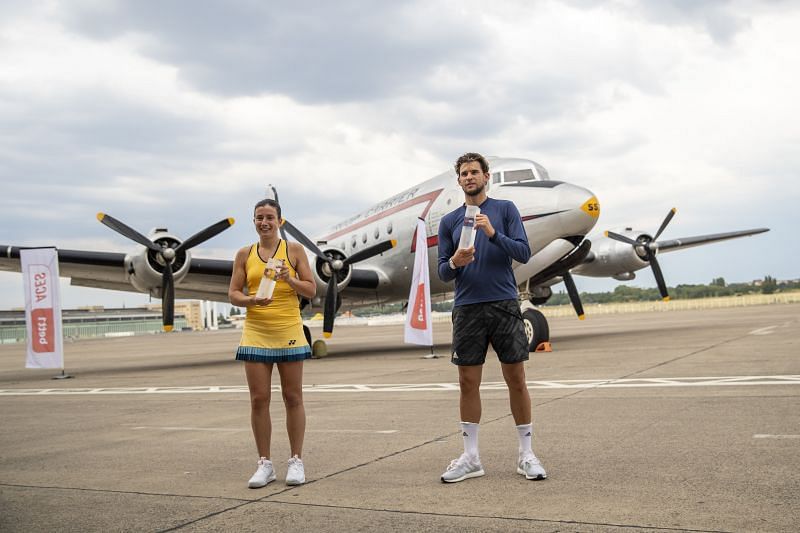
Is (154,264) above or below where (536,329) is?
above

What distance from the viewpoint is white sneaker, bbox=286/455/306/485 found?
16.2ft

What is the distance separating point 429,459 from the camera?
558 centimetres

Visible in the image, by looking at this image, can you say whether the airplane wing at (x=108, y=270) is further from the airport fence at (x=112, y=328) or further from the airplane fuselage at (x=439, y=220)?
the airport fence at (x=112, y=328)

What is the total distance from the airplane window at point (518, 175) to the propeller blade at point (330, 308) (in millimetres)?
5659

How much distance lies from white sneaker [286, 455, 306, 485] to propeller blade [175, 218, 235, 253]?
49.4 feet

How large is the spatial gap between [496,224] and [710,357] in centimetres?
954

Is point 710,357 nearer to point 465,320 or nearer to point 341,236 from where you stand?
point 465,320

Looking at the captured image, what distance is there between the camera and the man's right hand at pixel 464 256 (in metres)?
4.71

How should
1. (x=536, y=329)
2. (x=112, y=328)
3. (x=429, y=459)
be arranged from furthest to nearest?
(x=112, y=328) → (x=536, y=329) → (x=429, y=459)

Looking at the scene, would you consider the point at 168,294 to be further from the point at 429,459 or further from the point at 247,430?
the point at 429,459

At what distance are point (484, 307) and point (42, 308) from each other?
48.1ft

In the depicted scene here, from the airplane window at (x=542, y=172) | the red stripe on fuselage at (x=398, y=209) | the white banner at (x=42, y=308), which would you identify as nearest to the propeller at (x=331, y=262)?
the red stripe on fuselage at (x=398, y=209)

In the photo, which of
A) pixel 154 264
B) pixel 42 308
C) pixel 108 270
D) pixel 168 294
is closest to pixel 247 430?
pixel 42 308

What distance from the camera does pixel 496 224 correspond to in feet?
16.7
